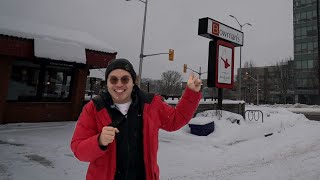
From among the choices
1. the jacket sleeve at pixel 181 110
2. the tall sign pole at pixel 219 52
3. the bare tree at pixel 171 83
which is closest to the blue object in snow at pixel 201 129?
the tall sign pole at pixel 219 52

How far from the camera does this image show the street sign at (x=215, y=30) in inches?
580

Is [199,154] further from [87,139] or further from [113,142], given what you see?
[87,139]

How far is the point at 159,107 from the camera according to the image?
2873 millimetres

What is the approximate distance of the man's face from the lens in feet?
8.66

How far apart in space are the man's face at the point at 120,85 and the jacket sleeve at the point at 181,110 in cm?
39

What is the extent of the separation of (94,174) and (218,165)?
5658 millimetres

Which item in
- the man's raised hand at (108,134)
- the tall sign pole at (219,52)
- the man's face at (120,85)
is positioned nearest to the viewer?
the man's raised hand at (108,134)

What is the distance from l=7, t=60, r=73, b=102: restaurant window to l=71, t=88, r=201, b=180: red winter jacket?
1263 centimetres

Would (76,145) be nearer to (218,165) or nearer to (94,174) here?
(94,174)

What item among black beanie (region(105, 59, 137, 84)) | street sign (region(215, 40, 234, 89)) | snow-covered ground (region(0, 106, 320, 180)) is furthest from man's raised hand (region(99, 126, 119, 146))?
street sign (region(215, 40, 234, 89))

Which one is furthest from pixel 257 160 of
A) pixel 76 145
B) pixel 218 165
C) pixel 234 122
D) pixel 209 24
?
pixel 209 24

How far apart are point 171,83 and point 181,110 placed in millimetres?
102861

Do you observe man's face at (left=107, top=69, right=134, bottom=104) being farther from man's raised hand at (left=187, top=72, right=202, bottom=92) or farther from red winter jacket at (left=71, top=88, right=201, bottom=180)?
man's raised hand at (left=187, top=72, right=202, bottom=92)

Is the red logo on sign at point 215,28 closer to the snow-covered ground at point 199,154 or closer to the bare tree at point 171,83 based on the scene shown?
the snow-covered ground at point 199,154
